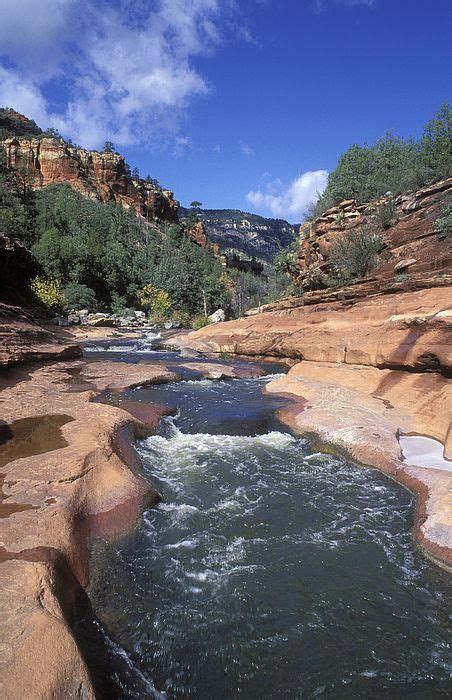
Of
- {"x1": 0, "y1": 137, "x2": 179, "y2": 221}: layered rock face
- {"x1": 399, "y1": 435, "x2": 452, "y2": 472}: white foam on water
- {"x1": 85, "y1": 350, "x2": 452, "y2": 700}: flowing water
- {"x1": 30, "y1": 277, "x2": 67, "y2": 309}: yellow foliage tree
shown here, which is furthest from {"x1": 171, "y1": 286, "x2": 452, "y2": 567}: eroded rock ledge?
{"x1": 0, "y1": 137, "x2": 179, "y2": 221}: layered rock face

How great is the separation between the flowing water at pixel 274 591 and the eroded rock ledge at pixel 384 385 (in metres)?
0.43

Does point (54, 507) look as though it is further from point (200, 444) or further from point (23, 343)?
point (23, 343)

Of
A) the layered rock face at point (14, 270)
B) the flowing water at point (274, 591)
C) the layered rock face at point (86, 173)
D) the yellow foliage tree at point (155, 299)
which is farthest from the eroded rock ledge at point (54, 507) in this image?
the layered rock face at point (86, 173)

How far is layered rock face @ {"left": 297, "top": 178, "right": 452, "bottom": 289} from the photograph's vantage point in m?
16.1

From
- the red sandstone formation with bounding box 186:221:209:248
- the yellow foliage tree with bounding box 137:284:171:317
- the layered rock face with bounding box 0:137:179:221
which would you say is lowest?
the yellow foliage tree with bounding box 137:284:171:317

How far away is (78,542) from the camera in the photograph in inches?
179

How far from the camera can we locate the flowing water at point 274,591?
347 centimetres

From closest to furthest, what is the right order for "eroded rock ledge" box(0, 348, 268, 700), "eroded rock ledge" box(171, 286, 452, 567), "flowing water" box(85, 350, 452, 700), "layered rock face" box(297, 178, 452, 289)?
"eroded rock ledge" box(0, 348, 268, 700) < "flowing water" box(85, 350, 452, 700) < "eroded rock ledge" box(171, 286, 452, 567) < "layered rock face" box(297, 178, 452, 289)

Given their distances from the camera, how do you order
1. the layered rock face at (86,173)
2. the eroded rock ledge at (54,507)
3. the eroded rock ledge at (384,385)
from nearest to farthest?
the eroded rock ledge at (54,507) → the eroded rock ledge at (384,385) → the layered rock face at (86,173)

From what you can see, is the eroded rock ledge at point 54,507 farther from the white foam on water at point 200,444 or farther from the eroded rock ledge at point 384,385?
the eroded rock ledge at point 384,385

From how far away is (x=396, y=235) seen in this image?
21328 mm

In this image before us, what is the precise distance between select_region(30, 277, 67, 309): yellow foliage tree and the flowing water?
3274 cm

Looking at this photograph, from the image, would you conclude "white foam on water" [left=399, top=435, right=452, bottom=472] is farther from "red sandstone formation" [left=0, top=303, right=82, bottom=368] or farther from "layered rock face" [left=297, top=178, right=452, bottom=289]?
"red sandstone formation" [left=0, top=303, right=82, bottom=368]

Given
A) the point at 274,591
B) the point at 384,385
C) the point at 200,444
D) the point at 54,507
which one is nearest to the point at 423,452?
the point at 384,385
